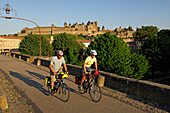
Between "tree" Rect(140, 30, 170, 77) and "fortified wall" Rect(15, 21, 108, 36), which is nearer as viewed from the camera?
"tree" Rect(140, 30, 170, 77)

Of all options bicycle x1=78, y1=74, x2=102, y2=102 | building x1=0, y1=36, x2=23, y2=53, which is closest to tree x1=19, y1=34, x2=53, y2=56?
building x1=0, y1=36, x2=23, y2=53

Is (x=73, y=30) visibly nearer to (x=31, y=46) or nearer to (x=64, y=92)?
(x=31, y=46)

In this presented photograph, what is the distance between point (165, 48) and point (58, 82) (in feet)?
107

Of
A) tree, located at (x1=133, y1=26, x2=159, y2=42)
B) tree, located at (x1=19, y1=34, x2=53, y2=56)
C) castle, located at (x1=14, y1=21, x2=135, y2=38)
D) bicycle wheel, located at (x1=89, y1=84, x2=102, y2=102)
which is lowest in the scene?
bicycle wheel, located at (x1=89, y1=84, x2=102, y2=102)

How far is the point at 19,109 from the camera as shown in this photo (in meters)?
5.42

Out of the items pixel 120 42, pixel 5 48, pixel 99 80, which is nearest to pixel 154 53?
pixel 120 42

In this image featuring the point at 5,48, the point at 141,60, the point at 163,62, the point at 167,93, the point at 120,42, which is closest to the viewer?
the point at 167,93

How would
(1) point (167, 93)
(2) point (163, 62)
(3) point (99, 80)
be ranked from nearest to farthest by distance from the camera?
(1) point (167, 93)
(3) point (99, 80)
(2) point (163, 62)

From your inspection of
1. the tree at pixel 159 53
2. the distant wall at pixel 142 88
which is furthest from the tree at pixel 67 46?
the distant wall at pixel 142 88

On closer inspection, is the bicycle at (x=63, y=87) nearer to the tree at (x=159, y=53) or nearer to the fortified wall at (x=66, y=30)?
the tree at (x=159, y=53)

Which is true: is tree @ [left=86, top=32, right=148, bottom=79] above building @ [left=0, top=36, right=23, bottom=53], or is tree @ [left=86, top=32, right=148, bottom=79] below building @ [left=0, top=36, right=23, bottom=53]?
below

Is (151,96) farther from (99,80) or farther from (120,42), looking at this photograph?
(120,42)

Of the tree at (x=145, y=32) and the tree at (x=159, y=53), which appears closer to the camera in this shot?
the tree at (x=159, y=53)

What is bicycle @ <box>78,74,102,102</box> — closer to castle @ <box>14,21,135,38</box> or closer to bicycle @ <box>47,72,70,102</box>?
bicycle @ <box>47,72,70,102</box>
